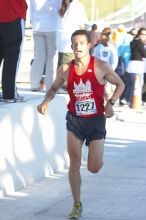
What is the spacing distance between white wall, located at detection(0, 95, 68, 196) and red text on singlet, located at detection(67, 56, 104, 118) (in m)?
1.42

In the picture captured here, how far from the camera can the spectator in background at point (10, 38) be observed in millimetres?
9852

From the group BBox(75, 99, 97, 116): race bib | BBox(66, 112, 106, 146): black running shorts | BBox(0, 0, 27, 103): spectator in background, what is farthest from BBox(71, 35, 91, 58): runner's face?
BBox(0, 0, 27, 103): spectator in background

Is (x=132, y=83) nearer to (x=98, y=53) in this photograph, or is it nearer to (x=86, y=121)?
(x=98, y=53)

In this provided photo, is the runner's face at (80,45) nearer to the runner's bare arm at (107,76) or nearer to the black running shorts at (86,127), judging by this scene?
the runner's bare arm at (107,76)

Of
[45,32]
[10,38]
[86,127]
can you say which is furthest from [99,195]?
[45,32]

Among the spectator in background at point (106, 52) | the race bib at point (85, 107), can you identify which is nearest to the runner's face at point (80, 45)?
the race bib at point (85, 107)

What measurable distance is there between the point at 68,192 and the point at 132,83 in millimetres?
11020

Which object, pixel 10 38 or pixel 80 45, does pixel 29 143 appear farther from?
pixel 80 45

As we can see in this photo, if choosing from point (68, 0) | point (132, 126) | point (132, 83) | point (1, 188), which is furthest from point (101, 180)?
point (132, 83)

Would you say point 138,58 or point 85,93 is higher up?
point 85,93

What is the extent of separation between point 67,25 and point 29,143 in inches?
126

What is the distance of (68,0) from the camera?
12.3m

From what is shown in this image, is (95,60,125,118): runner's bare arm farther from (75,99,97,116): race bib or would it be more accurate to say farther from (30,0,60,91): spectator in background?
(30,0,60,91): spectator in background

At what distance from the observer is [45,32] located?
40.6ft
